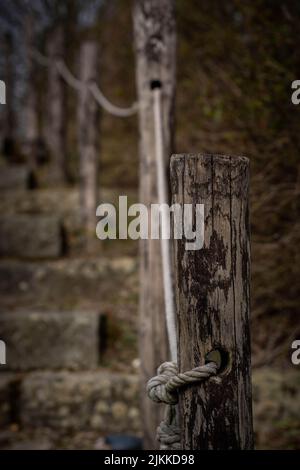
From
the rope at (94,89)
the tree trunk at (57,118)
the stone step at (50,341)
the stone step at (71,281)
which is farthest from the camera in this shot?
the tree trunk at (57,118)

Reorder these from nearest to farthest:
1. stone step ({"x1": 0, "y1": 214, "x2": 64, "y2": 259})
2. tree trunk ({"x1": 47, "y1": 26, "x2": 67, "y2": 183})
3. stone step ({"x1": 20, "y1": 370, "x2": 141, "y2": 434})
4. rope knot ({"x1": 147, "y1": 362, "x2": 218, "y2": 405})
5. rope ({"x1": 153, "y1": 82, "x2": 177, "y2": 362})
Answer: rope knot ({"x1": 147, "y1": 362, "x2": 218, "y2": 405}) → rope ({"x1": 153, "y1": 82, "x2": 177, "y2": 362}) → stone step ({"x1": 20, "y1": 370, "x2": 141, "y2": 434}) → stone step ({"x1": 0, "y1": 214, "x2": 64, "y2": 259}) → tree trunk ({"x1": 47, "y1": 26, "x2": 67, "y2": 183})

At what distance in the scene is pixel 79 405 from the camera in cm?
287

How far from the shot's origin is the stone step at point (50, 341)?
3061mm

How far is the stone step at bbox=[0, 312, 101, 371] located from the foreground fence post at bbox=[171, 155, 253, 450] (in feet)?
6.59

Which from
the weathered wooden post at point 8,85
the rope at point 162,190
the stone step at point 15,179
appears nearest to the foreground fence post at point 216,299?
the rope at point 162,190

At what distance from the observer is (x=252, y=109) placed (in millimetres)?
2855

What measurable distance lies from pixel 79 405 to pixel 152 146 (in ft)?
5.75

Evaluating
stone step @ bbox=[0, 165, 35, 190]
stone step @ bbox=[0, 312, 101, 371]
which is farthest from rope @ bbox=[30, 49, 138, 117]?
stone step @ bbox=[0, 312, 101, 371]

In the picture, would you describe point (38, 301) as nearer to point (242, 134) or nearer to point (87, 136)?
point (87, 136)

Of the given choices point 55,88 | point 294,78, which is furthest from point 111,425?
point 55,88

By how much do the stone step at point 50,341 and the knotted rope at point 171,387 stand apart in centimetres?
185

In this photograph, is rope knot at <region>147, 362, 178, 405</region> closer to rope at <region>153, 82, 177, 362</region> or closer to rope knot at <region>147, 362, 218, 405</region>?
rope knot at <region>147, 362, 218, 405</region>

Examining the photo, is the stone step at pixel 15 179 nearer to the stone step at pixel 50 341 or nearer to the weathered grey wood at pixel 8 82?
the weathered grey wood at pixel 8 82

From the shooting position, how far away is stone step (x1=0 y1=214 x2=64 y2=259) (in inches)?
157
